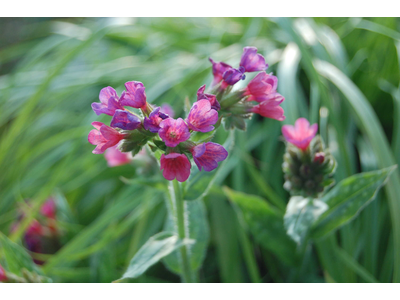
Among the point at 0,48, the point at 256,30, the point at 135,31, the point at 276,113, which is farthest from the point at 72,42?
the point at 276,113

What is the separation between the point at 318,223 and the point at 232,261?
258 mm

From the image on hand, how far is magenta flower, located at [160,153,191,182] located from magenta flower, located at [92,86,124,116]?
0.09m

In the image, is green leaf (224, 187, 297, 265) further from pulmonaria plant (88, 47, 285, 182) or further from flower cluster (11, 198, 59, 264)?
flower cluster (11, 198, 59, 264)

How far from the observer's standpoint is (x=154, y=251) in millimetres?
497

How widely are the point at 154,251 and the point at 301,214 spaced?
0.83 feet

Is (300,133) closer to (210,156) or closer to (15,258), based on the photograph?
(210,156)

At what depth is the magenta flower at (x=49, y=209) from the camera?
3.06 feet

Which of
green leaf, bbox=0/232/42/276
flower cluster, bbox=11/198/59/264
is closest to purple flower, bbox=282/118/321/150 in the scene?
green leaf, bbox=0/232/42/276

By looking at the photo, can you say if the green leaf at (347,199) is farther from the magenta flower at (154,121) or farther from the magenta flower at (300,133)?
the magenta flower at (154,121)

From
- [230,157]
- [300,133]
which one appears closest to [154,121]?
[300,133]

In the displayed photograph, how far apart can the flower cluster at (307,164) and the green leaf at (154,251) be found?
21 centimetres
